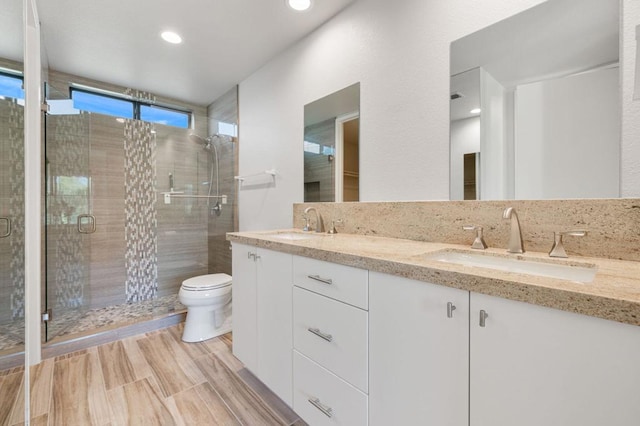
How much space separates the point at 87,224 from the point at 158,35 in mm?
1876

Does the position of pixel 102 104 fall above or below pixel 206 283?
above

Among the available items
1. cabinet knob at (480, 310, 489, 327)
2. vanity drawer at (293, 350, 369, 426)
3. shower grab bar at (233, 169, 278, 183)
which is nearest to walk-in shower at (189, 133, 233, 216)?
shower grab bar at (233, 169, 278, 183)

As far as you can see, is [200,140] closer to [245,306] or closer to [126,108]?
[126,108]

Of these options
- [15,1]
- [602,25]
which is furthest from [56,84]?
[602,25]

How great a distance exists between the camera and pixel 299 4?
71.8 inches

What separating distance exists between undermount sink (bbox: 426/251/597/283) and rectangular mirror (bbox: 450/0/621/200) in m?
0.29

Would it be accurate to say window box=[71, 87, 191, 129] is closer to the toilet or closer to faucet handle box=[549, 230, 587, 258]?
the toilet

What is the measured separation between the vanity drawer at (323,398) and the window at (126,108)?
10.1 feet

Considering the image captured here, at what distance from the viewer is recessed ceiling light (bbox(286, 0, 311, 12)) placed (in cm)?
180

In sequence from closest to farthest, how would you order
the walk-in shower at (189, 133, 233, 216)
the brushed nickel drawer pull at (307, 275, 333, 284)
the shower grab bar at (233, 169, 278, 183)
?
the brushed nickel drawer pull at (307, 275, 333, 284)
the shower grab bar at (233, 169, 278, 183)
the walk-in shower at (189, 133, 233, 216)

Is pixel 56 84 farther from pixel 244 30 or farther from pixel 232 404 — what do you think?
pixel 232 404

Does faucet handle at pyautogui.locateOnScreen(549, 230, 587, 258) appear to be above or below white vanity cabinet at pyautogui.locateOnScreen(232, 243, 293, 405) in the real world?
above

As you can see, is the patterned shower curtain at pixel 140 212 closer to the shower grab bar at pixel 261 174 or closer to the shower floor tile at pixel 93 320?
the shower floor tile at pixel 93 320

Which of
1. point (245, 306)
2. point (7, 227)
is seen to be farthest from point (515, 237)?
point (7, 227)
